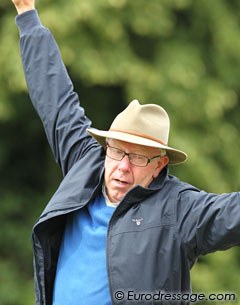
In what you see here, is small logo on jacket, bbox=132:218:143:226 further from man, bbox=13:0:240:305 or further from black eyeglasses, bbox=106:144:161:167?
black eyeglasses, bbox=106:144:161:167

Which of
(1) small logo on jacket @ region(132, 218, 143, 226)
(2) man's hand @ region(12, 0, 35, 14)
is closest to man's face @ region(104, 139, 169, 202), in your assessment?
(1) small logo on jacket @ region(132, 218, 143, 226)

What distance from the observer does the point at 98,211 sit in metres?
3.43

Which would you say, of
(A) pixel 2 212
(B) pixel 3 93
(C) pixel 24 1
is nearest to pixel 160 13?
(B) pixel 3 93

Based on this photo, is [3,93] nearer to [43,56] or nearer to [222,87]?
[222,87]

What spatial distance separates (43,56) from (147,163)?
2.55ft

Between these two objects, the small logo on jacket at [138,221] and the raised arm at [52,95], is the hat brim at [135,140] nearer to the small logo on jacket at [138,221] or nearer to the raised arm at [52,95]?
the raised arm at [52,95]

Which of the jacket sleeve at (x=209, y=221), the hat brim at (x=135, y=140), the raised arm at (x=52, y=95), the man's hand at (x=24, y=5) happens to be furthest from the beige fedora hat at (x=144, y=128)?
the man's hand at (x=24, y=5)

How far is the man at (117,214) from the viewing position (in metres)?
3.17

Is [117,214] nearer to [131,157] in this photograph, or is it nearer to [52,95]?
[131,157]

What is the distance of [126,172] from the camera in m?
3.39

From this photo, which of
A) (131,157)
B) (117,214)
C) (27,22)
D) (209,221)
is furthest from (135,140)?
(27,22)

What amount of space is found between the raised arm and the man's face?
297 millimetres

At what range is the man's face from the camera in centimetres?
339

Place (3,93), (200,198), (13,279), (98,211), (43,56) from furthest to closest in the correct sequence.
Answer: (13,279)
(3,93)
(43,56)
(98,211)
(200,198)
